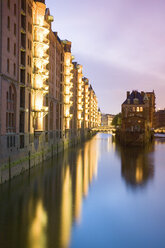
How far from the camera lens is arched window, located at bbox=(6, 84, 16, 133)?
32969mm

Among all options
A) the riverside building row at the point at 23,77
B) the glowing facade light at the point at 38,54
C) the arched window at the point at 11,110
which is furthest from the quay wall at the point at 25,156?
the glowing facade light at the point at 38,54

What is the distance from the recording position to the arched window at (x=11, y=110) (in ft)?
108

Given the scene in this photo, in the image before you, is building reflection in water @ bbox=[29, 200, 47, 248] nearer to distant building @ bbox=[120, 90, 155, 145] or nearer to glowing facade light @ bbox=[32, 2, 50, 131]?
glowing facade light @ bbox=[32, 2, 50, 131]

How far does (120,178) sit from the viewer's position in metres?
40.3

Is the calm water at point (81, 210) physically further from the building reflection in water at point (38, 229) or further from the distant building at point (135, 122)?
the distant building at point (135, 122)

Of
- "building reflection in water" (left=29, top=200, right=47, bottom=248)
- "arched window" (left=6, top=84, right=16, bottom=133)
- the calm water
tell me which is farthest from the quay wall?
"building reflection in water" (left=29, top=200, right=47, bottom=248)

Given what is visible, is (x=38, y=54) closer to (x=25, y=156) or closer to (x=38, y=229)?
(x=25, y=156)

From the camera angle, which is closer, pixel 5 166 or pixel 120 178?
pixel 5 166

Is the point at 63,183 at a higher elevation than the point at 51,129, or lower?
lower

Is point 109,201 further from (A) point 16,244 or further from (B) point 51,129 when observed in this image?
(B) point 51,129

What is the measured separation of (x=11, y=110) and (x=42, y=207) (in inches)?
569

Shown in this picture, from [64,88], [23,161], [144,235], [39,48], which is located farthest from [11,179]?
[64,88]

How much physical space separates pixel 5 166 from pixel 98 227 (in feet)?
49.2

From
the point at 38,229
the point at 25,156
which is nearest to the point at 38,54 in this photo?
the point at 25,156
